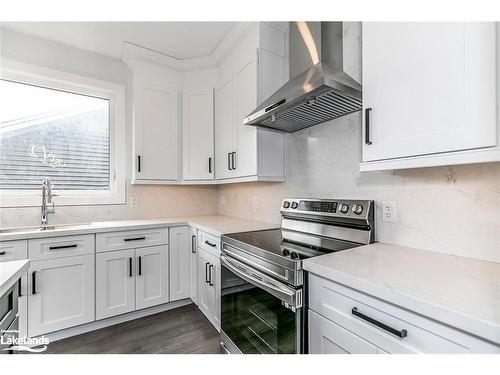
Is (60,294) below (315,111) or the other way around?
below

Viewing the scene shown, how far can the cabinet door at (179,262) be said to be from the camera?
229 cm

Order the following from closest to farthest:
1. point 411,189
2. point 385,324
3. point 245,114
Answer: point 385,324, point 411,189, point 245,114

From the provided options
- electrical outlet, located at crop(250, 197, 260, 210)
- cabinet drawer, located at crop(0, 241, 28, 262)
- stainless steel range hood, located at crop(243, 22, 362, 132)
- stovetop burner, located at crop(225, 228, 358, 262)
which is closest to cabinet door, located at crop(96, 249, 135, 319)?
cabinet drawer, located at crop(0, 241, 28, 262)

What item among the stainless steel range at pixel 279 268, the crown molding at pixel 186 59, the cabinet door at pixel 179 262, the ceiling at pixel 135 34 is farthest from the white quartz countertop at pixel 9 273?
the crown molding at pixel 186 59

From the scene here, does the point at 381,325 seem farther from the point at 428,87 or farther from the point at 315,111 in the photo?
the point at 315,111

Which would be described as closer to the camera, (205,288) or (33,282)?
(33,282)

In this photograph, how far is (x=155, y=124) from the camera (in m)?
2.51

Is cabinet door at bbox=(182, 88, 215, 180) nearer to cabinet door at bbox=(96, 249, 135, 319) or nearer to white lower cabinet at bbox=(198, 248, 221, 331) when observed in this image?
white lower cabinet at bbox=(198, 248, 221, 331)

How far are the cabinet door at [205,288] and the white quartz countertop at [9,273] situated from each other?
1.17 meters

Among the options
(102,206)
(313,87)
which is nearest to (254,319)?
(313,87)

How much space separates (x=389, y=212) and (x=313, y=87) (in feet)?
2.64

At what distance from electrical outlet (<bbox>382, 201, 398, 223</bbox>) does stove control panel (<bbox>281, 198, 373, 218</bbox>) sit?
0.26 ft
